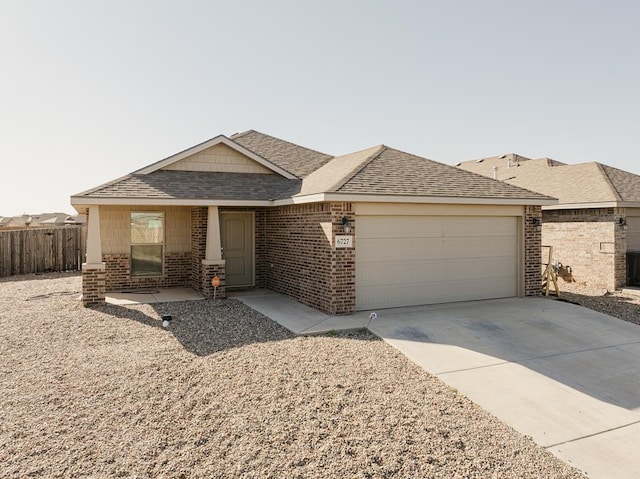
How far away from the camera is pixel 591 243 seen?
13844 mm

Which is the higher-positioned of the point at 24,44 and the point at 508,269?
the point at 24,44

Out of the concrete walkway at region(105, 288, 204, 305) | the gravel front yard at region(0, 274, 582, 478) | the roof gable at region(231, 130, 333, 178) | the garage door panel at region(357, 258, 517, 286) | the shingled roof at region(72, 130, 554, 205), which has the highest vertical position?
the roof gable at region(231, 130, 333, 178)

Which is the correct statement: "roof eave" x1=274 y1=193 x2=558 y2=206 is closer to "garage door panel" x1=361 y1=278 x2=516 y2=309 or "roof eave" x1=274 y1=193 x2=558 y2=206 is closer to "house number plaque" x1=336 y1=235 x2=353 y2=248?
"house number plaque" x1=336 y1=235 x2=353 y2=248

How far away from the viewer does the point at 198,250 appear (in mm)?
12031

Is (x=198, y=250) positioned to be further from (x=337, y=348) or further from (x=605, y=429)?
(x=605, y=429)

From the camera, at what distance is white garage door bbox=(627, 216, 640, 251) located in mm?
13961

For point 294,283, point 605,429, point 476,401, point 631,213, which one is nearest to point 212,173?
point 294,283

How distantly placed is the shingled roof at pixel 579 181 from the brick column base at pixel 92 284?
13.9 metres

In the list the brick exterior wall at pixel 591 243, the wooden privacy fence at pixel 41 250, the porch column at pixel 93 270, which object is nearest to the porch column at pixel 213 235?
the porch column at pixel 93 270

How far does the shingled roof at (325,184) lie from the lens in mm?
9703

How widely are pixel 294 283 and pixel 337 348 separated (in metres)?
4.21

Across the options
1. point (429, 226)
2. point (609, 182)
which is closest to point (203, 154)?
point (429, 226)

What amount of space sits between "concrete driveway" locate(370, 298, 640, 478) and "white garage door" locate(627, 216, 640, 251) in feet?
19.4

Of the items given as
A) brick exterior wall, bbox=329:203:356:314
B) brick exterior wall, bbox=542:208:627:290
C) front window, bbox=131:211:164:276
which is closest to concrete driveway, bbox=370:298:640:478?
brick exterior wall, bbox=329:203:356:314
